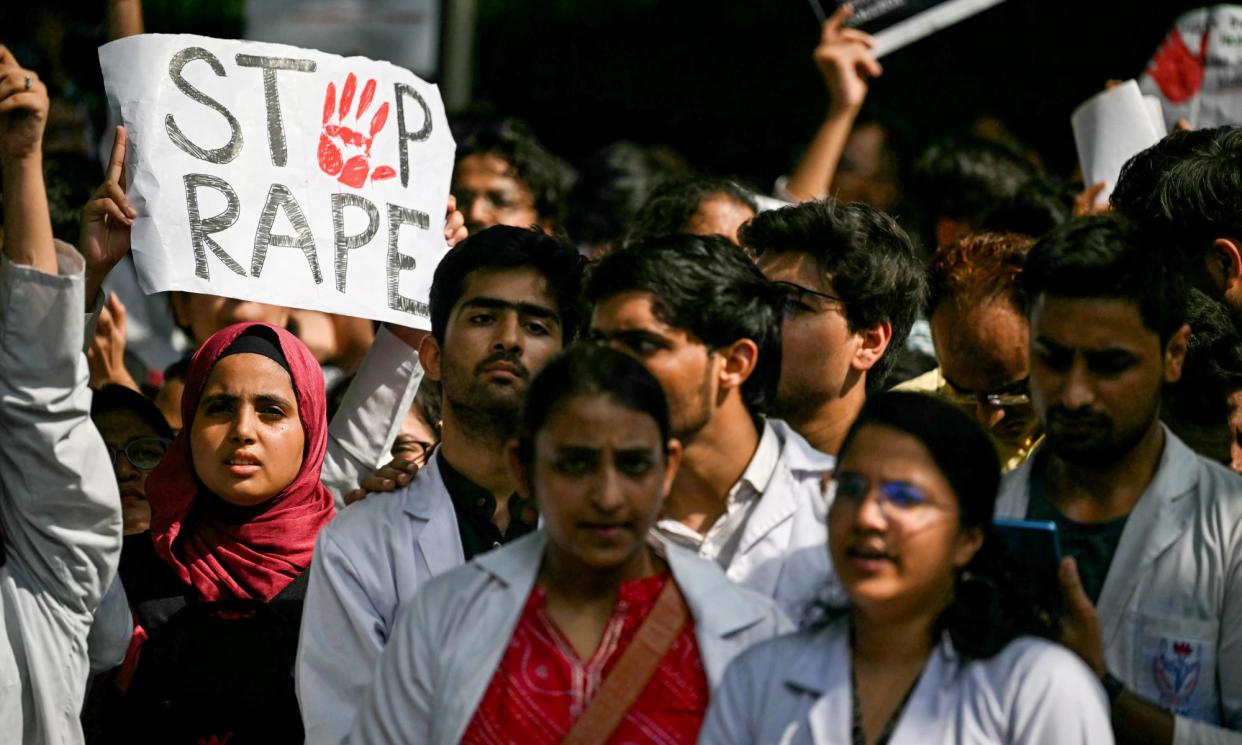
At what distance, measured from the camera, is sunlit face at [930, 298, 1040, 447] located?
4.95 m

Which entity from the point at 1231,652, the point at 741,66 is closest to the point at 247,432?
A: the point at 1231,652

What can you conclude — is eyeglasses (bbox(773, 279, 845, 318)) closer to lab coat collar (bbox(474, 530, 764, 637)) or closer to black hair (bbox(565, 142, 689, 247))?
lab coat collar (bbox(474, 530, 764, 637))

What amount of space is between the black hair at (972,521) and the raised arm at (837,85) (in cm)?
327

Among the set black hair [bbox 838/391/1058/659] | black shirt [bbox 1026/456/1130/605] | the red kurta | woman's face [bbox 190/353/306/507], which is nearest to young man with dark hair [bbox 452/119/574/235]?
woman's face [bbox 190/353/306/507]

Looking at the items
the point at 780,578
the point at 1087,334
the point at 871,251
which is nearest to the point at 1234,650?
the point at 1087,334

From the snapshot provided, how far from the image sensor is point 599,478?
138 inches

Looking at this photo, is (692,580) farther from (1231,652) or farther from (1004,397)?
(1004,397)

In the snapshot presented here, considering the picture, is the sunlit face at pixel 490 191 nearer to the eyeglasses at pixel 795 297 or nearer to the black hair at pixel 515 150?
the black hair at pixel 515 150

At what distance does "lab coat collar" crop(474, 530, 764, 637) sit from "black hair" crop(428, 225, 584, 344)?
102cm

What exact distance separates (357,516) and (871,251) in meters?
1.39

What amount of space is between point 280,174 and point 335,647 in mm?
1621

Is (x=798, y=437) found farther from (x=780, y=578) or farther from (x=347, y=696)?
(x=347, y=696)

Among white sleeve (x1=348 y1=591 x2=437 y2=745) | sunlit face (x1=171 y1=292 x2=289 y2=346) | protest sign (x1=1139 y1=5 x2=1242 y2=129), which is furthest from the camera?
protest sign (x1=1139 y1=5 x2=1242 y2=129)

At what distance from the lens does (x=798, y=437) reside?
4.25 metres
